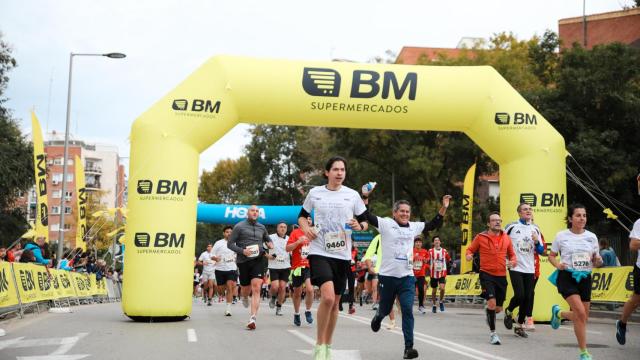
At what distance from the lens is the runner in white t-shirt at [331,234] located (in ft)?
26.8

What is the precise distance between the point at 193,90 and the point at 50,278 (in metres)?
7.12

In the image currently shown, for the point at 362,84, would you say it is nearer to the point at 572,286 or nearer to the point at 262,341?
the point at 262,341

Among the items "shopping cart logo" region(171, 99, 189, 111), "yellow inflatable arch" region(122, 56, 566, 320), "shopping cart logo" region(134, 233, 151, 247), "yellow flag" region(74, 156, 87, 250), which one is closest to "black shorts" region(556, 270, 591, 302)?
"yellow inflatable arch" region(122, 56, 566, 320)

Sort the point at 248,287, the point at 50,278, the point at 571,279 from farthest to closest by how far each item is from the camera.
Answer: the point at 50,278 → the point at 248,287 → the point at 571,279

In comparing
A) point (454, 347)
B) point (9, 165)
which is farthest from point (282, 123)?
point (9, 165)

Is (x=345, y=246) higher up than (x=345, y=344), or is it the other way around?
(x=345, y=246)

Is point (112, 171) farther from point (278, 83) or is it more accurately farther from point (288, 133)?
point (278, 83)

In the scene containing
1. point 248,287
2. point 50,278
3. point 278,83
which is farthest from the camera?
point 50,278

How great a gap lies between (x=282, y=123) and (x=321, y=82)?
1.17m

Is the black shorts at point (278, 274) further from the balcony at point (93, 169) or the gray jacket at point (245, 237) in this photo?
the balcony at point (93, 169)

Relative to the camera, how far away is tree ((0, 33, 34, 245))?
39.0 meters

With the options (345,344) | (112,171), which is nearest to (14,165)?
(345,344)

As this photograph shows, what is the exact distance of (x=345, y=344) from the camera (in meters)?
10.3

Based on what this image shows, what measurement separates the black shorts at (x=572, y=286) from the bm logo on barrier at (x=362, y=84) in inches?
278
